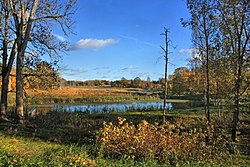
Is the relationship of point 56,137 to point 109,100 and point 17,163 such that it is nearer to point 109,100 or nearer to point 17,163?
point 17,163

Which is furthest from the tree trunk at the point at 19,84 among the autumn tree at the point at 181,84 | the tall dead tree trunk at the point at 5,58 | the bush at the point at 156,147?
the autumn tree at the point at 181,84

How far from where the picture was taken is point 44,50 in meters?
15.7

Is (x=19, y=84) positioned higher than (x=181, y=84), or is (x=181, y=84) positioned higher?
(x=181, y=84)

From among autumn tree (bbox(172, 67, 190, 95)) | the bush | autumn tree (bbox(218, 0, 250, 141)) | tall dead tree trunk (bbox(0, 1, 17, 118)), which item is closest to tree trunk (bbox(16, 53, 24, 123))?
tall dead tree trunk (bbox(0, 1, 17, 118))

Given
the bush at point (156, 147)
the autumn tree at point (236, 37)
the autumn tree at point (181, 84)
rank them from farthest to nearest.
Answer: the autumn tree at point (181, 84)
the autumn tree at point (236, 37)
the bush at point (156, 147)

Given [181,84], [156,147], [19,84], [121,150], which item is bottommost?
[121,150]

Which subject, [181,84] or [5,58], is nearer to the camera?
[5,58]

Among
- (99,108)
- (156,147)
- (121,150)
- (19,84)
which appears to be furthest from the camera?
(99,108)

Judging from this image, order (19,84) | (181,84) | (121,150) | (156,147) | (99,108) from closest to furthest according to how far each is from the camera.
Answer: (156,147) → (121,150) → (19,84) → (99,108) → (181,84)

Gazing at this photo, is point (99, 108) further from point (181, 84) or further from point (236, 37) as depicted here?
point (181, 84)

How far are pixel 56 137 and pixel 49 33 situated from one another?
6890mm

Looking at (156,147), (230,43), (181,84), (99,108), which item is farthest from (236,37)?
(181,84)

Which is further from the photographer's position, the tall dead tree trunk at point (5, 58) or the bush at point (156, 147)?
the tall dead tree trunk at point (5, 58)

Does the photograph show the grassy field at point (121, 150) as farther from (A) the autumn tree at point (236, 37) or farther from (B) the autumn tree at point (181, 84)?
(B) the autumn tree at point (181, 84)
